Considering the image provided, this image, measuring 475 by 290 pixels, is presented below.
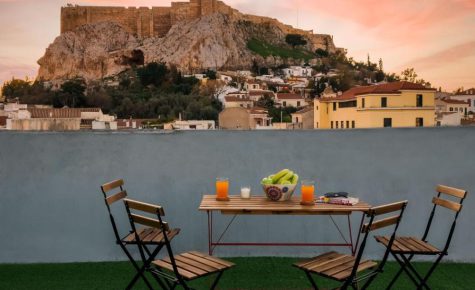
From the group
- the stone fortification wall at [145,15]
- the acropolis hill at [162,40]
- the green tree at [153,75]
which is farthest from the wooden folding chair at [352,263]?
the stone fortification wall at [145,15]

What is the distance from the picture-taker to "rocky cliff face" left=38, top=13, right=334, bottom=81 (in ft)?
Answer: 270

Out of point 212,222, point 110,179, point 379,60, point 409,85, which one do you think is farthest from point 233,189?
point 379,60

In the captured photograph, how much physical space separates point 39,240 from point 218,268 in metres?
2.07

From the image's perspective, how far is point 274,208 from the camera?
2.42m

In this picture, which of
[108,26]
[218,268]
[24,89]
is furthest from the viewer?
[108,26]

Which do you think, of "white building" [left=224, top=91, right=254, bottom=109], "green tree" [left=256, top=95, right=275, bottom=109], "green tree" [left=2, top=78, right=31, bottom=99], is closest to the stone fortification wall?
"green tree" [left=256, top=95, right=275, bottom=109]

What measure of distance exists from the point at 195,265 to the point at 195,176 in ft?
4.74

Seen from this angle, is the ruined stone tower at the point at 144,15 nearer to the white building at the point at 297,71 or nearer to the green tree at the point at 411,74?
the white building at the point at 297,71

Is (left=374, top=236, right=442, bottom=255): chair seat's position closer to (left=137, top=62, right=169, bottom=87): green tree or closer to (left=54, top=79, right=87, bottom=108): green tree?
(left=54, top=79, right=87, bottom=108): green tree

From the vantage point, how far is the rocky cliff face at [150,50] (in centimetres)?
8244

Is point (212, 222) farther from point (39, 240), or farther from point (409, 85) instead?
point (409, 85)

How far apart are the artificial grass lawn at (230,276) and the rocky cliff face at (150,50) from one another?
7795 cm

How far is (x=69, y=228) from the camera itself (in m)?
3.69

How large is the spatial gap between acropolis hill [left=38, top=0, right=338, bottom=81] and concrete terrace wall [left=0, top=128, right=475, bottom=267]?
77.6 meters
